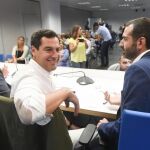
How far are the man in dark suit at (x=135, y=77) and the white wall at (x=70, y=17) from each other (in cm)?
1211

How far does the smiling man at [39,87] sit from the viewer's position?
104 cm

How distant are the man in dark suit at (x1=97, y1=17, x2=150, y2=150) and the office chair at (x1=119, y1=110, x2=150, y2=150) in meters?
0.28

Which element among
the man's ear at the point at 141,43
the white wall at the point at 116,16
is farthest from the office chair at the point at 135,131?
the white wall at the point at 116,16

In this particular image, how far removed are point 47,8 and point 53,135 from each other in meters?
9.47

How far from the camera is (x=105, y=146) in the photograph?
149 cm

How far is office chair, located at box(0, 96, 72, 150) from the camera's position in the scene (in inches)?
40.7

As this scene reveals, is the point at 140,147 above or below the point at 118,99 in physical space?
above

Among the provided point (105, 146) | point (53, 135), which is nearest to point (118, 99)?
point (105, 146)

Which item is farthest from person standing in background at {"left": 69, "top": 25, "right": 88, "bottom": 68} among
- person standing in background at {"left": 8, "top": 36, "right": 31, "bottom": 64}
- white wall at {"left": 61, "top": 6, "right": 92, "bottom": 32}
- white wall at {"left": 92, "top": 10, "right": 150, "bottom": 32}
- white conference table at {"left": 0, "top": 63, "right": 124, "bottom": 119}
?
white wall at {"left": 92, "top": 10, "right": 150, "bottom": 32}

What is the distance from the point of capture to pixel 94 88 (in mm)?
2275

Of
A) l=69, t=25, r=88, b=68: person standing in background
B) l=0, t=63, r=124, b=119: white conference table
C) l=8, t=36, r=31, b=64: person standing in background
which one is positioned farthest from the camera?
l=8, t=36, r=31, b=64: person standing in background

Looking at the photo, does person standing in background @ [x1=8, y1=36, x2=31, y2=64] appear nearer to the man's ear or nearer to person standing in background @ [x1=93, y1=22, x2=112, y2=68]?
person standing in background @ [x1=93, y1=22, x2=112, y2=68]

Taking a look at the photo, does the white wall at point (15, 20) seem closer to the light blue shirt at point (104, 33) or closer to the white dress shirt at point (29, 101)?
the light blue shirt at point (104, 33)

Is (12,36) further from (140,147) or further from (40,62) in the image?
(140,147)
